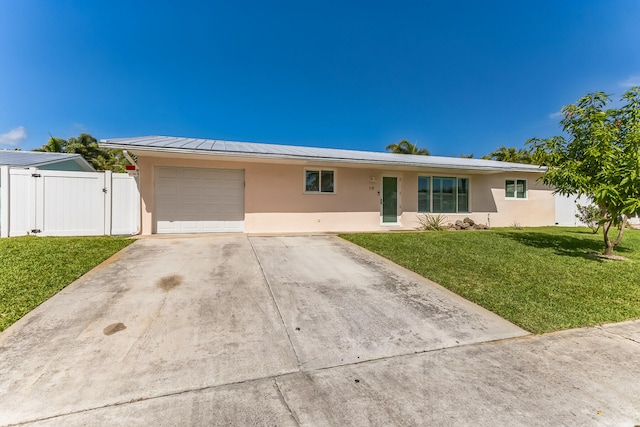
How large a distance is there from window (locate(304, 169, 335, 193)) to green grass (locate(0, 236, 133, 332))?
5882 millimetres

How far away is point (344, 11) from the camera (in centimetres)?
1198

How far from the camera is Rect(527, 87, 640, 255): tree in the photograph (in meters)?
5.91

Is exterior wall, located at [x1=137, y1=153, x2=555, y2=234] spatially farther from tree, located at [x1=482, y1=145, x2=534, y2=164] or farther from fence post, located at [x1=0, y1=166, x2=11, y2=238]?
tree, located at [x1=482, y1=145, x2=534, y2=164]

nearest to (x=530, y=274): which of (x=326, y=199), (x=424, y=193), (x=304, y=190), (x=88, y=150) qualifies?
(x=326, y=199)

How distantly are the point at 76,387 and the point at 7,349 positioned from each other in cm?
113

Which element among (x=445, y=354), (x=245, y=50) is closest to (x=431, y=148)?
(x=245, y=50)

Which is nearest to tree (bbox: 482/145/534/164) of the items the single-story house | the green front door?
the single-story house

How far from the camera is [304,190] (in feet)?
33.4

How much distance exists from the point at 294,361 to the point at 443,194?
11.4 metres

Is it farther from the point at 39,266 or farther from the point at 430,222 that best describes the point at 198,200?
the point at 430,222

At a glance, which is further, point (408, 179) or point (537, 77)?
point (537, 77)

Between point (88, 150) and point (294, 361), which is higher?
point (88, 150)

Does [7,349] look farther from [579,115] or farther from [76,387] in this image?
[579,115]

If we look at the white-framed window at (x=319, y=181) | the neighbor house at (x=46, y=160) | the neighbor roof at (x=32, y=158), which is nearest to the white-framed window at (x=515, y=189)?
the white-framed window at (x=319, y=181)
